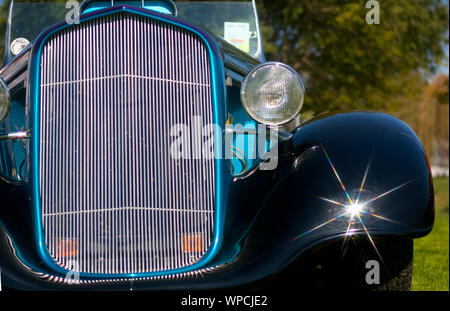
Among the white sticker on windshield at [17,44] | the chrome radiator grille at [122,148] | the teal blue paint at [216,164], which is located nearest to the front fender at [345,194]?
the teal blue paint at [216,164]

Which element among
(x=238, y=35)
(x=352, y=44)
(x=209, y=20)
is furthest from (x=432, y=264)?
(x=352, y=44)

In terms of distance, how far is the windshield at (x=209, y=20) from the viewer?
3.75 metres

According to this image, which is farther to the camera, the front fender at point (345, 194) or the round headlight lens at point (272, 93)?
the round headlight lens at point (272, 93)

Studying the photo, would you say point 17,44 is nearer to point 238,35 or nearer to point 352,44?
point 238,35

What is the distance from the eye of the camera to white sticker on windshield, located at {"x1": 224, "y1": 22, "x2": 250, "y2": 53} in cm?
381

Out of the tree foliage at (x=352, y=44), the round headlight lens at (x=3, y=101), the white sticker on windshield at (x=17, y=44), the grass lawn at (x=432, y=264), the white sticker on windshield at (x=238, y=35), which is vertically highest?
the tree foliage at (x=352, y=44)

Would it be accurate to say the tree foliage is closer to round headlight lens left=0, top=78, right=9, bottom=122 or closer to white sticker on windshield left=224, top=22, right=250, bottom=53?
white sticker on windshield left=224, top=22, right=250, bottom=53

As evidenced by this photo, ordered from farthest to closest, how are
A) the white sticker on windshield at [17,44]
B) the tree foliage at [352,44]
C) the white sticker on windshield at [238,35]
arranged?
1. the tree foliage at [352,44]
2. the white sticker on windshield at [238,35]
3. the white sticker on windshield at [17,44]

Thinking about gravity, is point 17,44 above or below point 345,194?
above

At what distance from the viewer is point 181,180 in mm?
2225

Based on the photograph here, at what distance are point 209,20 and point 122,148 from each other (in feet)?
6.29

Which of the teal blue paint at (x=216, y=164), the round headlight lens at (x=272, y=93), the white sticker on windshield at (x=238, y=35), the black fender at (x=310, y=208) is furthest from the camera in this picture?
the white sticker on windshield at (x=238, y=35)

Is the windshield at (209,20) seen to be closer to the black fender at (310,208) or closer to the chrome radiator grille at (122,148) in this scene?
the chrome radiator grille at (122,148)
